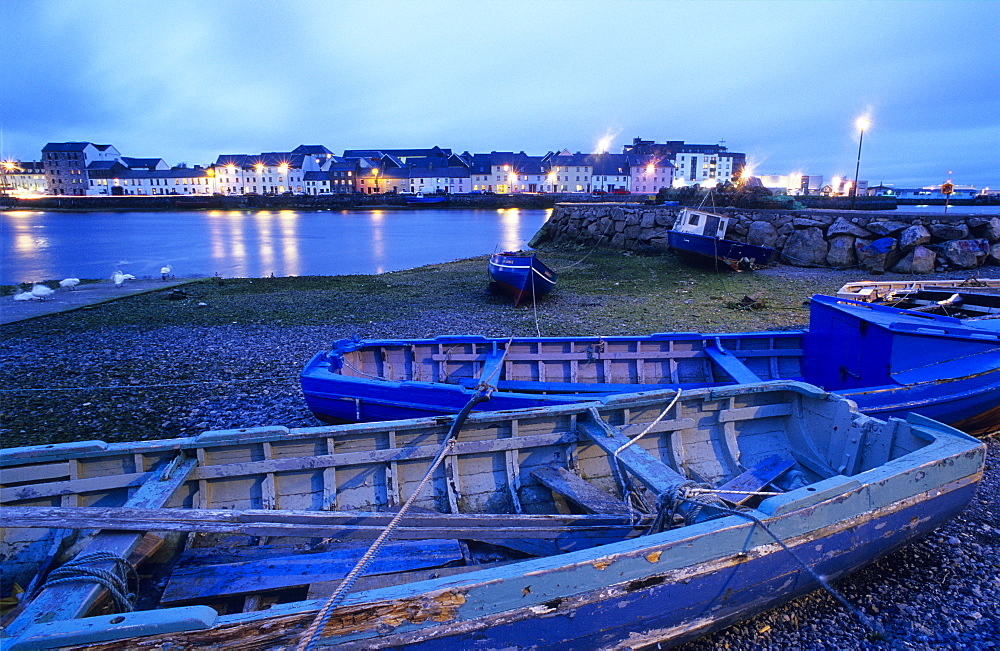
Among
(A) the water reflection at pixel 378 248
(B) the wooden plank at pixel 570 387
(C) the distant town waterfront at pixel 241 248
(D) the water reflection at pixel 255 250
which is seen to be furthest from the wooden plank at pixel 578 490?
(D) the water reflection at pixel 255 250

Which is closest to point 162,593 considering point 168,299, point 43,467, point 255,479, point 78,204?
point 255,479

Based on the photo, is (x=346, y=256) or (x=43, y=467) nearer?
(x=43, y=467)

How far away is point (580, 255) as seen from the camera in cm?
3362

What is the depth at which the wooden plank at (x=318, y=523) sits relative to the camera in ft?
11.5

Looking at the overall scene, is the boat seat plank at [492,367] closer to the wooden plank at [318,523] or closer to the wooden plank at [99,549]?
the wooden plank at [318,523]

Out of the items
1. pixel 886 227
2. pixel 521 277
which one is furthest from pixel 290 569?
pixel 886 227

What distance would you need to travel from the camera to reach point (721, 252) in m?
23.2

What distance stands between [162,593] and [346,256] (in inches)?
1584

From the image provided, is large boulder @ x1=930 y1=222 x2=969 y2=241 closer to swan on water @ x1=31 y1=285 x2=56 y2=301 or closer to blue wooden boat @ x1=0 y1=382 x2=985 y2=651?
blue wooden boat @ x1=0 y1=382 x2=985 y2=651

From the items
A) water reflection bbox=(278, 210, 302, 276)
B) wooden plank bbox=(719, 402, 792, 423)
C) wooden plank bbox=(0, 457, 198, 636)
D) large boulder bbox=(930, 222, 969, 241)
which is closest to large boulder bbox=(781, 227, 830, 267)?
large boulder bbox=(930, 222, 969, 241)

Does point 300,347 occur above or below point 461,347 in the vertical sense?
below

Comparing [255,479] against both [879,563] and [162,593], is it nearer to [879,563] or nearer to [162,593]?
[162,593]

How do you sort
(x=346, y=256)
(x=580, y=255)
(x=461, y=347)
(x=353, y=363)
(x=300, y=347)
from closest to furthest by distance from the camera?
(x=353, y=363), (x=461, y=347), (x=300, y=347), (x=580, y=255), (x=346, y=256)

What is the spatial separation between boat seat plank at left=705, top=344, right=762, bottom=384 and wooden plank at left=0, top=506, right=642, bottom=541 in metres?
3.88
